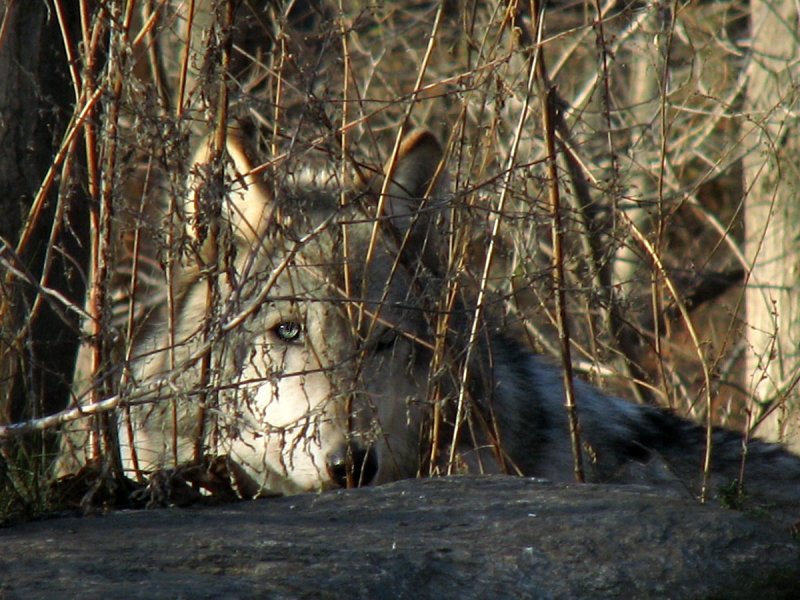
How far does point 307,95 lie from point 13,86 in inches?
62.9

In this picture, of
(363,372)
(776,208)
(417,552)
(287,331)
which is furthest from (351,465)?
(776,208)

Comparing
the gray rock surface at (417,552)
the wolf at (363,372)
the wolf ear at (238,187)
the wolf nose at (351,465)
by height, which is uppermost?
the wolf ear at (238,187)

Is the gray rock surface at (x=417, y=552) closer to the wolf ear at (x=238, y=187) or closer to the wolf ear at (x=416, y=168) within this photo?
the wolf ear at (x=238, y=187)

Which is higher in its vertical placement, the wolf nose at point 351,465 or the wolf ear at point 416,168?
the wolf ear at point 416,168

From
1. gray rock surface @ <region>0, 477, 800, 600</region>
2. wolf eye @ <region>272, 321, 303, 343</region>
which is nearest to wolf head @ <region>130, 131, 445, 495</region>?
wolf eye @ <region>272, 321, 303, 343</region>

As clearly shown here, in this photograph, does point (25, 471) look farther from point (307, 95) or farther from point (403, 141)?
point (403, 141)

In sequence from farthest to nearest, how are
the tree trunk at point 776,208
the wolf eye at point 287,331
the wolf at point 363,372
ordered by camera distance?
the tree trunk at point 776,208, the wolf eye at point 287,331, the wolf at point 363,372

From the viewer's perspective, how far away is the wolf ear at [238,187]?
132 inches

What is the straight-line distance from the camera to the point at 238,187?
3.55m

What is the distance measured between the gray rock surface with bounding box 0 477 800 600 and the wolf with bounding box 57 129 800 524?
423mm

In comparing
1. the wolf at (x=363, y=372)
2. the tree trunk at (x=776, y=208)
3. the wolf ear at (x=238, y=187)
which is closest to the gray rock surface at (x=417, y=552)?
the wolf at (x=363, y=372)

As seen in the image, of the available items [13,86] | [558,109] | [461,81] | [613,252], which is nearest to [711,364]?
[613,252]

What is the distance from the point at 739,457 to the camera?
4930 millimetres

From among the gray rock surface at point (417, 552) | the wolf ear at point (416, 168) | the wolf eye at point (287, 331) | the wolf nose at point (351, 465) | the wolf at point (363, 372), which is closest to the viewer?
the gray rock surface at point (417, 552)
